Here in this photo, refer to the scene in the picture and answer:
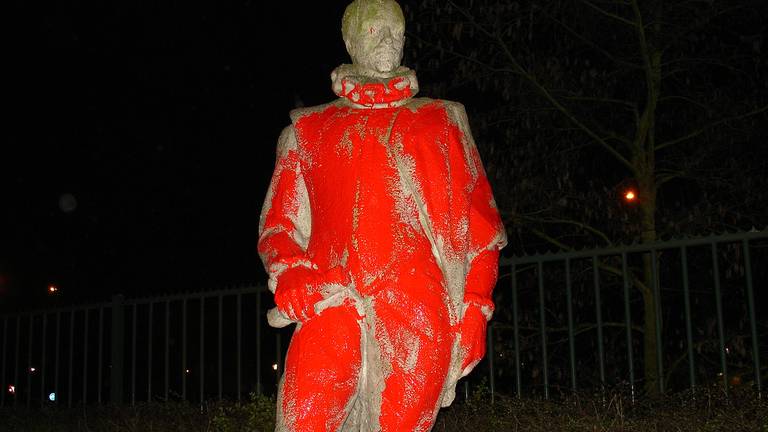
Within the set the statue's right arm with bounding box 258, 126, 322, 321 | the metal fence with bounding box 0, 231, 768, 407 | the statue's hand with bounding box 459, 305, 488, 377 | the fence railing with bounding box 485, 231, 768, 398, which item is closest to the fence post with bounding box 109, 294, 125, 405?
the metal fence with bounding box 0, 231, 768, 407

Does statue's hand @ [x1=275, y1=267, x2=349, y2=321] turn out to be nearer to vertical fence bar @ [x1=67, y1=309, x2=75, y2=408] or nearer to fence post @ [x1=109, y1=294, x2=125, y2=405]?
fence post @ [x1=109, y1=294, x2=125, y2=405]

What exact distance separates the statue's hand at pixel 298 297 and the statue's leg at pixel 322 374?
42 mm

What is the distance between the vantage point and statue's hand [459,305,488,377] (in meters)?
2.38

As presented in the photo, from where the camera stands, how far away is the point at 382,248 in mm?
2354

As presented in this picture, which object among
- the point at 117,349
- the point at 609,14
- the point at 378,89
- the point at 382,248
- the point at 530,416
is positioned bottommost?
the point at 530,416

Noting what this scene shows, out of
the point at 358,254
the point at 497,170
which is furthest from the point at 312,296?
the point at 497,170

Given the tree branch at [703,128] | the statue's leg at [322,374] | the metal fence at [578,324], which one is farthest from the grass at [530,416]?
the tree branch at [703,128]

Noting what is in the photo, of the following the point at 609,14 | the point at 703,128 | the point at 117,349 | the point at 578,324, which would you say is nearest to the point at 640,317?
the point at 578,324

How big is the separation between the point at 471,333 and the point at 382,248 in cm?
35

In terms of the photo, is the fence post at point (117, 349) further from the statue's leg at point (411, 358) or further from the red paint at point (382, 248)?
the statue's leg at point (411, 358)

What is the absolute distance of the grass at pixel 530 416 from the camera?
4164 millimetres

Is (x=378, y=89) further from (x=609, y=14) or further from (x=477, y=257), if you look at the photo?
(x=609, y=14)

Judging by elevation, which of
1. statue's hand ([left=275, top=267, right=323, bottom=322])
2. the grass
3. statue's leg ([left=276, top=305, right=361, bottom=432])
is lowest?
the grass

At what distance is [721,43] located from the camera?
26.3ft
